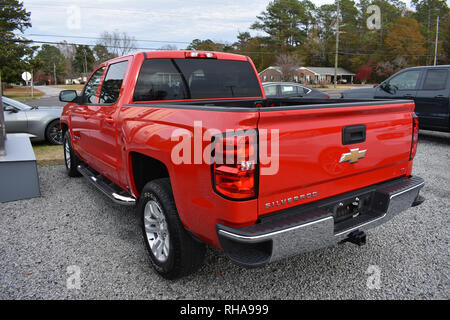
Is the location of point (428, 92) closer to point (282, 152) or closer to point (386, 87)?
point (386, 87)

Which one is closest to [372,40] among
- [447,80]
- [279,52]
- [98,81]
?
[279,52]

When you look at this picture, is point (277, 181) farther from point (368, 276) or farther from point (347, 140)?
point (368, 276)

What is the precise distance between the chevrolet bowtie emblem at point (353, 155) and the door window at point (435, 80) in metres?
7.16

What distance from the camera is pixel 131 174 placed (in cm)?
345

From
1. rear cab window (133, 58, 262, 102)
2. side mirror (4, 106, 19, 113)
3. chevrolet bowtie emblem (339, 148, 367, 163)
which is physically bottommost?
chevrolet bowtie emblem (339, 148, 367, 163)

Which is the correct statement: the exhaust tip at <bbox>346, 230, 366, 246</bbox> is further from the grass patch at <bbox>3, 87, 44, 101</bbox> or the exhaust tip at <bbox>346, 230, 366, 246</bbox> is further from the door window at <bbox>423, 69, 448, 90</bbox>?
the grass patch at <bbox>3, 87, 44, 101</bbox>

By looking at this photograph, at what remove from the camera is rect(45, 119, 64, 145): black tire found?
8.94m

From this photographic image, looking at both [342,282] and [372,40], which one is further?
[372,40]

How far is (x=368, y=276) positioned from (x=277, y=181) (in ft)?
4.89

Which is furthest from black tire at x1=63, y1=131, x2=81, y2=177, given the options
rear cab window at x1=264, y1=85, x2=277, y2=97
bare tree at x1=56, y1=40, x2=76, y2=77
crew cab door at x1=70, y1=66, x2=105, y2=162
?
bare tree at x1=56, y1=40, x2=76, y2=77

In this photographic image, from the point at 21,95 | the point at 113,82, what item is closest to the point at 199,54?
the point at 113,82

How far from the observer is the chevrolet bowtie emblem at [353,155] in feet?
8.38

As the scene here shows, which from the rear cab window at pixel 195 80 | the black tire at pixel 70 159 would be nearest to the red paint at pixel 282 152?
the rear cab window at pixel 195 80

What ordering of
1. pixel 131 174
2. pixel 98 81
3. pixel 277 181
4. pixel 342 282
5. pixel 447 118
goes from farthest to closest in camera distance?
pixel 447 118
pixel 98 81
pixel 131 174
pixel 342 282
pixel 277 181
